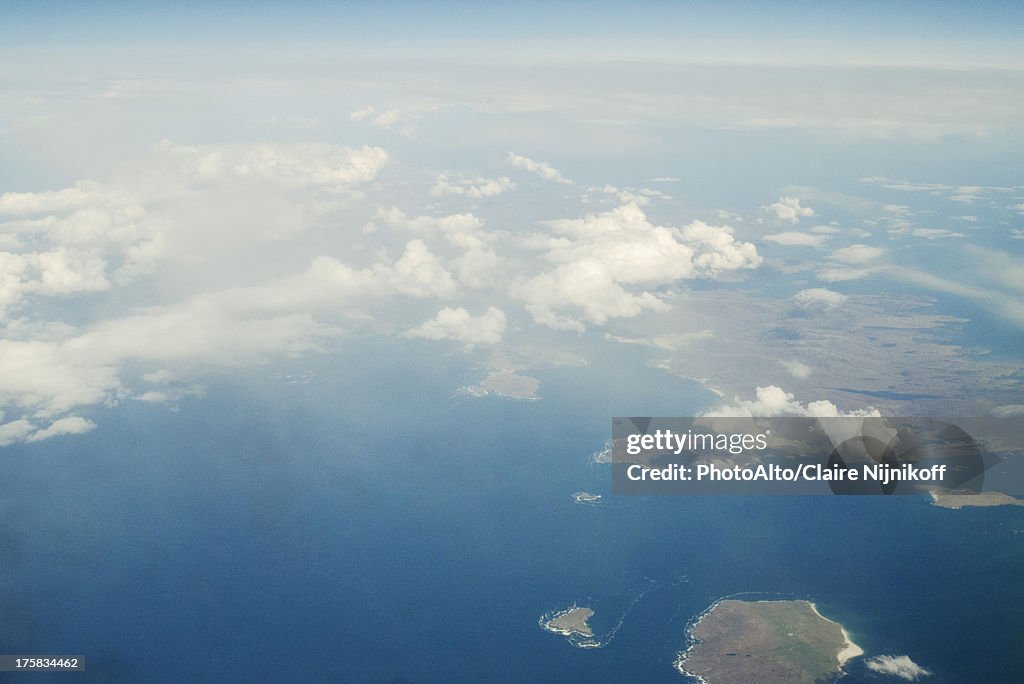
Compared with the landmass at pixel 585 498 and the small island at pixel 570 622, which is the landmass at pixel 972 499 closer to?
the landmass at pixel 585 498

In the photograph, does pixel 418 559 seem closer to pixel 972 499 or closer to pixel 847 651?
pixel 847 651

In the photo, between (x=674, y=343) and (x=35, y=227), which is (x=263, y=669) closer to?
(x=674, y=343)

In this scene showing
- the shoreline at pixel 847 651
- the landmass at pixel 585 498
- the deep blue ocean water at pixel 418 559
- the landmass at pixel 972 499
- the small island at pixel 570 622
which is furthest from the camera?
the landmass at pixel 585 498

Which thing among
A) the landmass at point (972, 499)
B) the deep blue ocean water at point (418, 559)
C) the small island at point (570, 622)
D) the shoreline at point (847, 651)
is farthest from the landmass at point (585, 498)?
the landmass at point (972, 499)

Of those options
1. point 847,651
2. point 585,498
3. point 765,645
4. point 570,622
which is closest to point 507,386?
point 585,498

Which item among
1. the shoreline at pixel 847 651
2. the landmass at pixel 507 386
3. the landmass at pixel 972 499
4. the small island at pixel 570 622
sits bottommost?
the shoreline at pixel 847 651

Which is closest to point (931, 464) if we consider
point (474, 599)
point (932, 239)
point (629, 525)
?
point (629, 525)
